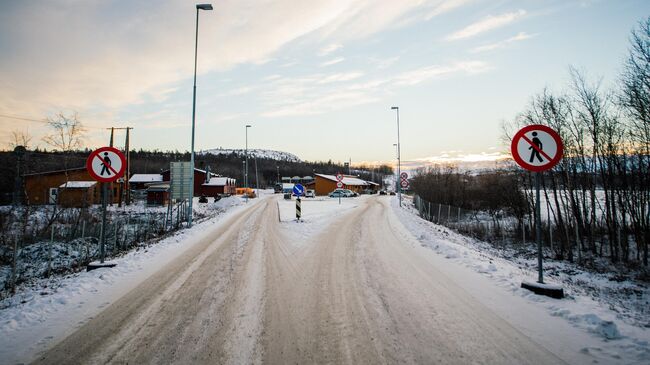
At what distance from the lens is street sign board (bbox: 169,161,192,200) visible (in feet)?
62.0

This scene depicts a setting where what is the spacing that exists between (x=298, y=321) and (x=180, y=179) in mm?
17638

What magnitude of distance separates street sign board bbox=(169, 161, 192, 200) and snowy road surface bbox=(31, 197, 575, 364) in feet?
42.0

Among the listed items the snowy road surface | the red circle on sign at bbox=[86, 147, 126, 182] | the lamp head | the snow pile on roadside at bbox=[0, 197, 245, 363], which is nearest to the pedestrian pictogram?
the lamp head

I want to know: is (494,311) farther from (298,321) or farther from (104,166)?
(104,166)

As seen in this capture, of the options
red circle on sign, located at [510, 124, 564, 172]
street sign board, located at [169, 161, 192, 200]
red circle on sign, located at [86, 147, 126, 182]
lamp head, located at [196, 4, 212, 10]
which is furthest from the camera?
street sign board, located at [169, 161, 192, 200]

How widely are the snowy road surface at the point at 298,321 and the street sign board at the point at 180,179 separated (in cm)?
1279

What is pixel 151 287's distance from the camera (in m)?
5.87

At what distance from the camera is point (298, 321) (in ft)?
13.8

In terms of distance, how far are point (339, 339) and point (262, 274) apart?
131 inches

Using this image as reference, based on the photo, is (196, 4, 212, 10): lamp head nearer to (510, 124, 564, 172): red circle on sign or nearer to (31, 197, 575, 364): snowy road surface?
(31, 197, 575, 364): snowy road surface

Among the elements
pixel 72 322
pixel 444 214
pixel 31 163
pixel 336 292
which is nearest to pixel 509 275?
pixel 336 292

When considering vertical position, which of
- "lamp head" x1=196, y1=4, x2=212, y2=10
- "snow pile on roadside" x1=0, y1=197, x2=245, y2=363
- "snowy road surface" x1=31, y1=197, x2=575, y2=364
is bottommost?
"snow pile on roadside" x1=0, y1=197, x2=245, y2=363

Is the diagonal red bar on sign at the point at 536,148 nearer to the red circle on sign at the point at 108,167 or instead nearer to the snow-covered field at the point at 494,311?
the snow-covered field at the point at 494,311

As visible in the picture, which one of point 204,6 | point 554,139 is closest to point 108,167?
point 554,139
